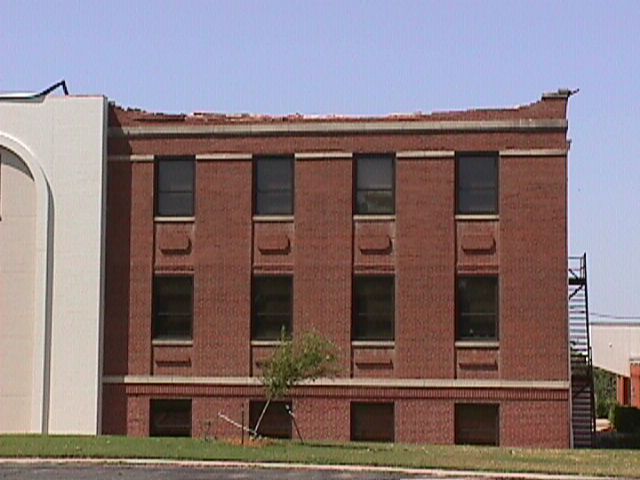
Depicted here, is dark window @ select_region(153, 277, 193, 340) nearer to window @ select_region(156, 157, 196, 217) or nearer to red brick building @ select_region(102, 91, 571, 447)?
red brick building @ select_region(102, 91, 571, 447)

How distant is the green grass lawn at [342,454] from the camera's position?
2580 centimetres

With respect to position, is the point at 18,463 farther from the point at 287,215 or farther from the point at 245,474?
the point at 287,215

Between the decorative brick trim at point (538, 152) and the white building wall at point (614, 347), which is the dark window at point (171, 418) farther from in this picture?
the white building wall at point (614, 347)

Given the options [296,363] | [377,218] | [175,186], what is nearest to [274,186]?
[175,186]

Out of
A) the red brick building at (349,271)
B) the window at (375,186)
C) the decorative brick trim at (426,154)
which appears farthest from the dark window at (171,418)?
the decorative brick trim at (426,154)

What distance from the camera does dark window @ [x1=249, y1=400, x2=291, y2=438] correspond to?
116 feet

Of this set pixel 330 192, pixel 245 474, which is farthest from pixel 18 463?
pixel 330 192

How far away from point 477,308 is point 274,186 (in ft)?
21.3

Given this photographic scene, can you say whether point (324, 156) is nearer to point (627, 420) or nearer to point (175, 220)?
point (175, 220)

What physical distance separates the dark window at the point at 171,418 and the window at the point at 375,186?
726 cm

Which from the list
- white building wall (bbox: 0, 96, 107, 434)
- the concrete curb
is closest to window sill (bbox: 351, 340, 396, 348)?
white building wall (bbox: 0, 96, 107, 434)

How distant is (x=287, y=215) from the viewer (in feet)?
118

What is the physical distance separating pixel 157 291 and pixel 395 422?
7510 millimetres

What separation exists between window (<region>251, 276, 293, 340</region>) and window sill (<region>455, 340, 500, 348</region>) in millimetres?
4735
